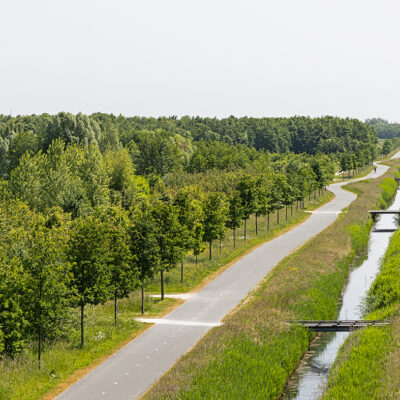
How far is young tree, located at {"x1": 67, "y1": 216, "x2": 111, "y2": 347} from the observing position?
1191 inches

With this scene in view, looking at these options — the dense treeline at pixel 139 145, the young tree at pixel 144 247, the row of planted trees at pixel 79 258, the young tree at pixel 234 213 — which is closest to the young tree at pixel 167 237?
the row of planted trees at pixel 79 258

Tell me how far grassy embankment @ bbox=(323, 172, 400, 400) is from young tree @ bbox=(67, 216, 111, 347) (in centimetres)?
1336

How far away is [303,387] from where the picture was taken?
27.6 metres

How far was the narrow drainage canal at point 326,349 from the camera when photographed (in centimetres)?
2731

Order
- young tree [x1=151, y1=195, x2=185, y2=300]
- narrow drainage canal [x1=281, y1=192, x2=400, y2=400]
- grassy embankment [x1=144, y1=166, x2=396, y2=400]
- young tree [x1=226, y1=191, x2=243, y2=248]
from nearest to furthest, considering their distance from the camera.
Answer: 1. grassy embankment [x1=144, y1=166, x2=396, y2=400]
2. narrow drainage canal [x1=281, y1=192, x2=400, y2=400]
3. young tree [x1=151, y1=195, x2=185, y2=300]
4. young tree [x1=226, y1=191, x2=243, y2=248]

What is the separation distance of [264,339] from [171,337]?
18.3ft

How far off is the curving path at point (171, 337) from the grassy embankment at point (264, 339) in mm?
1043

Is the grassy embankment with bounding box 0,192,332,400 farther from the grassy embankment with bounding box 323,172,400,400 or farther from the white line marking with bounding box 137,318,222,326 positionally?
the grassy embankment with bounding box 323,172,400,400

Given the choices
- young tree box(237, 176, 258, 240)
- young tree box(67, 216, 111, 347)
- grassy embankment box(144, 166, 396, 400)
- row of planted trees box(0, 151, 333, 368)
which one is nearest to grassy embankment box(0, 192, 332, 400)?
row of planted trees box(0, 151, 333, 368)

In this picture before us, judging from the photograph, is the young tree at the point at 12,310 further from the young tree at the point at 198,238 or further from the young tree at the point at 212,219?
the young tree at the point at 212,219

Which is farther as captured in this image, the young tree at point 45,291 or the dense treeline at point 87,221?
the dense treeline at point 87,221

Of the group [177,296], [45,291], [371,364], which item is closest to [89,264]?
[45,291]

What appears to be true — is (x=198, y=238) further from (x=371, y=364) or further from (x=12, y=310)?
(x=12, y=310)

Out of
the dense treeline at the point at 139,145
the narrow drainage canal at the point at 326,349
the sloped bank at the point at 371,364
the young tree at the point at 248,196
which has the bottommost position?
the narrow drainage canal at the point at 326,349
